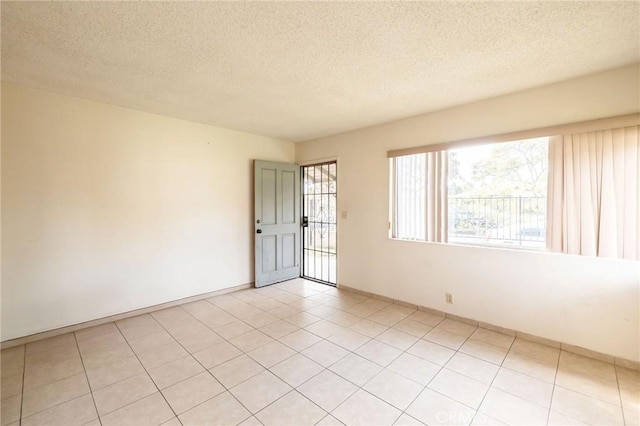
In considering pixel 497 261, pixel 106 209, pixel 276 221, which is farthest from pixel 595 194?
pixel 106 209

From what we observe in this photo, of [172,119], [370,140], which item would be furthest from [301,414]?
[172,119]

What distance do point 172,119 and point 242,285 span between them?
2.68 meters

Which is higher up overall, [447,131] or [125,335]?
[447,131]

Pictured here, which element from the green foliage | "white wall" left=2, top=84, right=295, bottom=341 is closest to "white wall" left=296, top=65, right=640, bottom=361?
the green foliage

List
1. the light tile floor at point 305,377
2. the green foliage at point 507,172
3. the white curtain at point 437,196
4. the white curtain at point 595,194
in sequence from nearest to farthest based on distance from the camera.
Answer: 1. the light tile floor at point 305,377
2. the white curtain at point 595,194
3. the green foliage at point 507,172
4. the white curtain at point 437,196

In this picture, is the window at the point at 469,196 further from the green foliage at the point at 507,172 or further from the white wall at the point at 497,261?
the white wall at the point at 497,261

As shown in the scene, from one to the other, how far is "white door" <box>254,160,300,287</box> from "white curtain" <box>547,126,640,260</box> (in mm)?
3614

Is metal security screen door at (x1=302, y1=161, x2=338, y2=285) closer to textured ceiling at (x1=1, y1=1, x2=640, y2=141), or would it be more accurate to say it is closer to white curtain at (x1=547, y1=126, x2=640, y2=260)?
textured ceiling at (x1=1, y1=1, x2=640, y2=141)

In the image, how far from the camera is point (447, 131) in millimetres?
3275

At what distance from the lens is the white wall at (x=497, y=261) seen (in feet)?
7.68

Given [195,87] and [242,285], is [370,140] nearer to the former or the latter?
[195,87]

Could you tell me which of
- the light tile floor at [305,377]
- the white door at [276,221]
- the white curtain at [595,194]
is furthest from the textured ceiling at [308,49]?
the light tile floor at [305,377]

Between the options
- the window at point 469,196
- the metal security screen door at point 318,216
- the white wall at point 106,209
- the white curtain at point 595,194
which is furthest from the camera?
the metal security screen door at point 318,216

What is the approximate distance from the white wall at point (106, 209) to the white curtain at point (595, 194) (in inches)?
159
